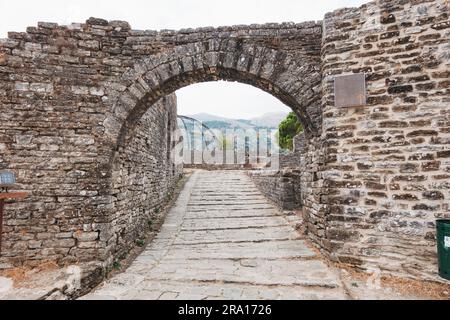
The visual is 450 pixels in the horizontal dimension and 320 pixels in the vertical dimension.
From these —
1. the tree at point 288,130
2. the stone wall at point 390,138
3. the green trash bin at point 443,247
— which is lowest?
the green trash bin at point 443,247

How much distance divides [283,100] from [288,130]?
16.2m

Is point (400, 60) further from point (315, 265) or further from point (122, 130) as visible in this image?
point (122, 130)

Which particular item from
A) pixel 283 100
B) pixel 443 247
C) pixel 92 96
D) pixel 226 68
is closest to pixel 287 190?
pixel 283 100

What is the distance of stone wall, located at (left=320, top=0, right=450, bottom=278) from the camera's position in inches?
141

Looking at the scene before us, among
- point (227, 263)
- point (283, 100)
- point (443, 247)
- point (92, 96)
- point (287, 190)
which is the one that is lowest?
point (227, 263)

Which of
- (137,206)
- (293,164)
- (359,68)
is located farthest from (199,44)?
(293,164)

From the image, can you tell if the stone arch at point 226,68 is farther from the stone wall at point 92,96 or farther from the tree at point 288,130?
the tree at point 288,130

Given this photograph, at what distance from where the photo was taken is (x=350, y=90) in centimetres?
407

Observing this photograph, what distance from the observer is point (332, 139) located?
4.15 m

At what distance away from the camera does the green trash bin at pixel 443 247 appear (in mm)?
3199

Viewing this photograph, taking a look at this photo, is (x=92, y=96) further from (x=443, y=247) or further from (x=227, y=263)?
(x=443, y=247)

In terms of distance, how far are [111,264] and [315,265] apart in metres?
3.19

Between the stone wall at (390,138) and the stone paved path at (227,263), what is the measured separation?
2.60ft

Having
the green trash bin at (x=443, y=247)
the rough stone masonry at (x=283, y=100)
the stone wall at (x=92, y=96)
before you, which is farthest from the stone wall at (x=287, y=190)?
the green trash bin at (x=443, y=247)
